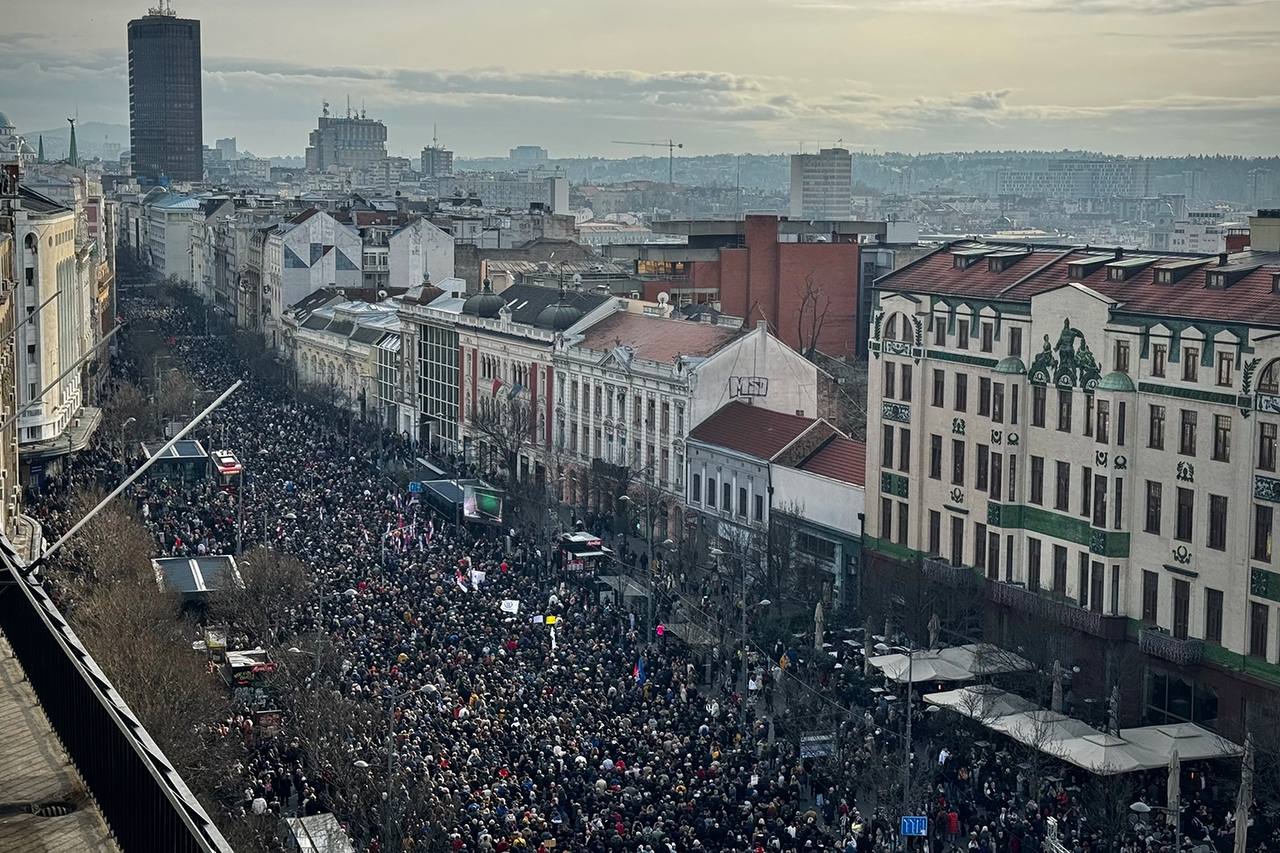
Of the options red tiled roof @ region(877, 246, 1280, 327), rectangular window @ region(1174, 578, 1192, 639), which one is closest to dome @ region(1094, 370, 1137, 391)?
red tiled roof @ region(877, 246, 1280, 327)

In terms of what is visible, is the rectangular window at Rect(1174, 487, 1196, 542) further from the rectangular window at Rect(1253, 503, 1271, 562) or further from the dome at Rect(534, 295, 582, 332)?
the dome at Rect(534, 295, 582, 332)

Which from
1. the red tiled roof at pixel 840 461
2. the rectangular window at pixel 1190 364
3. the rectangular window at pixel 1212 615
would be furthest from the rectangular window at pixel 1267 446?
the red tiled roof at pixel 840 461

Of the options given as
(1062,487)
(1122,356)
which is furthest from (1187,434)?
(1062,487)

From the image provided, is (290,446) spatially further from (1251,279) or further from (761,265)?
(1251,279)

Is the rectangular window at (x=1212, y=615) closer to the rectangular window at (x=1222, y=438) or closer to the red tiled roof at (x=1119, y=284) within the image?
the rectangular window at (x=1222, y=438)

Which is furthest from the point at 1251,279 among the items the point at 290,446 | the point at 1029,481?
the point at 290,446

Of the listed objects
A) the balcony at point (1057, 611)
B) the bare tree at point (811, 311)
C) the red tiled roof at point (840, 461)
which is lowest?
the balcony at point (1057, 611)
